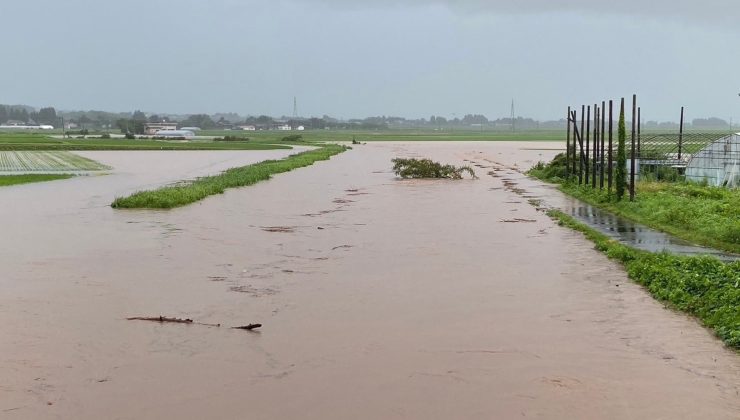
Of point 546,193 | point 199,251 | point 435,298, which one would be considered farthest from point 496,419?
point 546,193

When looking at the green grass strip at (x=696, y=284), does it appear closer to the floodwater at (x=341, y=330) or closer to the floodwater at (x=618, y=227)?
the floodwater at (x=341, y=330)

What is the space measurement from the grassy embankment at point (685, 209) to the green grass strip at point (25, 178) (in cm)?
2286

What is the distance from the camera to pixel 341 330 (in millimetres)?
9344

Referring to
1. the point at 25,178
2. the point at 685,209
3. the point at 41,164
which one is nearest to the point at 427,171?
the point at 25,178

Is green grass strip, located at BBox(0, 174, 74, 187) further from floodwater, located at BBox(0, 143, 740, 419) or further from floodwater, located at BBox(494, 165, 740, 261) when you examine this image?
floodwater, located at BBox(494, 165, 740, 261)

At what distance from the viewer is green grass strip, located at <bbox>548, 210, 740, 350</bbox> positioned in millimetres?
8844

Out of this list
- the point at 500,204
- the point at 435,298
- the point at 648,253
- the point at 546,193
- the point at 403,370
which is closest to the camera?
the point at 403,370

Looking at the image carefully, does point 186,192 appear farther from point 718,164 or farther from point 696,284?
point 696,284

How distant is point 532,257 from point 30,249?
404 inches

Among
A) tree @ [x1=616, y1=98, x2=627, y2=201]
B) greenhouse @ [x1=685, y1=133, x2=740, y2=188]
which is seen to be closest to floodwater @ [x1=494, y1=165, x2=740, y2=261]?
tree @ [x1=616, y1=98, x2=627, y2=201]

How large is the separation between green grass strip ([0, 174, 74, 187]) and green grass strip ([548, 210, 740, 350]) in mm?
26727

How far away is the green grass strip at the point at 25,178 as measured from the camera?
31.4m

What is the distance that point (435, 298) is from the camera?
11.0 meters

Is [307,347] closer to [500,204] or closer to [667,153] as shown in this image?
[500,204]
